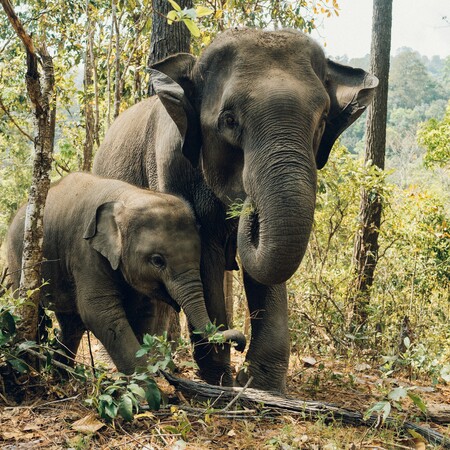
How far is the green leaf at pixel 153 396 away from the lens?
14.3 feet

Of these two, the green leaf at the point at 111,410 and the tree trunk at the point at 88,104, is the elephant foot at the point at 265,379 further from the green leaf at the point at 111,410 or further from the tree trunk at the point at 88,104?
the tree trunk at the point at 88,104

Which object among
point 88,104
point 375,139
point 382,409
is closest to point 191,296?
point 382,409

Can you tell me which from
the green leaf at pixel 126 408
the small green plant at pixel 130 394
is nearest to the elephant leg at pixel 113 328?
the small green plant at pixel 130 394

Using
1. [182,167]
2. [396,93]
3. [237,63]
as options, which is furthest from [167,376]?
[396,93]

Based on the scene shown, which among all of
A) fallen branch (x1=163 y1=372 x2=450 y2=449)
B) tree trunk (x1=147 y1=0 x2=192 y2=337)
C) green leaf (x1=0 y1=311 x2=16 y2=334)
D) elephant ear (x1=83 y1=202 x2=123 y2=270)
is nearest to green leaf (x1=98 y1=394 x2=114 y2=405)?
fallen branch (x1=163 y1=372 x2=450 y2=449)

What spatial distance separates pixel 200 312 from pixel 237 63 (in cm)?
170

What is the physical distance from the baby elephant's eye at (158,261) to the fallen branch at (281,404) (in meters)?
0.83

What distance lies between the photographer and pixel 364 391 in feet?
20.0

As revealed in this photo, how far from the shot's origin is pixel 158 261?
5.20m

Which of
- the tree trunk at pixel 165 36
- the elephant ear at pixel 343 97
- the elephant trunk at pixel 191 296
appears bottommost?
the elephant trunk at pixel 191 296

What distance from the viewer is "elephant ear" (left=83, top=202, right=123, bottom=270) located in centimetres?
528

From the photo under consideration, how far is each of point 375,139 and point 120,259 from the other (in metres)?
6.88

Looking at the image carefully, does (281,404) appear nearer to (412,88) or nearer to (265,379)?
(265,379)

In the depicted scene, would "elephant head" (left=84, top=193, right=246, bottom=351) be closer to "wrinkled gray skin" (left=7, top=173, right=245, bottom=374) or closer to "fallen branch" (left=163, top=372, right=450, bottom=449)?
"wrinkled gray skin" (left=7, top=173, right=245, bottom=374)
